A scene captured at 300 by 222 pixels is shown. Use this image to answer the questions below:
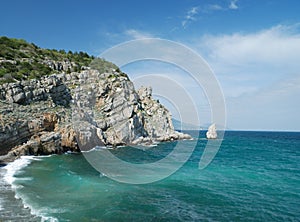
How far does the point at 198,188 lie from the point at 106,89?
4752cm

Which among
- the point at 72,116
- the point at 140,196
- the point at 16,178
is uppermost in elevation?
the point at 72,116

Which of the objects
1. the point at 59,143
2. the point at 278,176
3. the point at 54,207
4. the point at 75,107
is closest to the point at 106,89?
the point at 75,107

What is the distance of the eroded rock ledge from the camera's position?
37.8m

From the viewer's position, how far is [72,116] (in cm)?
4928

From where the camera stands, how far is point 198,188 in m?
24.2

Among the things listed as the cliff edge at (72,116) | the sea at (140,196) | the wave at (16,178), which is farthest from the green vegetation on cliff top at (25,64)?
the sea at (140,196)

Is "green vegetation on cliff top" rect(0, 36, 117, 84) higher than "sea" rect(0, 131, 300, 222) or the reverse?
higher

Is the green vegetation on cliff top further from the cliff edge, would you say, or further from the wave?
the wave

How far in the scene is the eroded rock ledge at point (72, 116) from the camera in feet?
124

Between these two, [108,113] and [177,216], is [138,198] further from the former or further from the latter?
[108,113]

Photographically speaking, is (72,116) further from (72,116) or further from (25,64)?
(25,64)

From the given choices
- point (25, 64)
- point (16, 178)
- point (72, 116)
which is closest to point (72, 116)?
point (72, 116)

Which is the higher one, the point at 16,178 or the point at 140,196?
the point at 16,178

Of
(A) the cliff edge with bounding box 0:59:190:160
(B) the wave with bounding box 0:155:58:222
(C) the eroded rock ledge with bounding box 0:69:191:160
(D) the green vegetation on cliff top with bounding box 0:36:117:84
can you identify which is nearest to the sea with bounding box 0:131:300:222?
(B) the wave with bounding box 0:155:58:222
